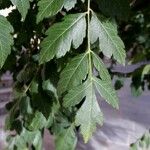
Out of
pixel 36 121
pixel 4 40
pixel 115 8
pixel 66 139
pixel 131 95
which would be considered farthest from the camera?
pixel 131 95

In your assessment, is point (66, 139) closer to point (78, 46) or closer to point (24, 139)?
point (24, 139)

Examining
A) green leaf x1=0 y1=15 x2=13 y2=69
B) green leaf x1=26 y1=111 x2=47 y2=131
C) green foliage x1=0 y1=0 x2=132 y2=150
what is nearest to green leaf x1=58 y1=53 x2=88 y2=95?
green foliage x1=0 y1=0 x2=132 y2=150

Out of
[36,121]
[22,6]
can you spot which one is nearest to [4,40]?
[22,6]

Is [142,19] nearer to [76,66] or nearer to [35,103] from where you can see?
[35,103]

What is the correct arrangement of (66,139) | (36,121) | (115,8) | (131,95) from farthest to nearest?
(131,95)
(66,139)
(36,121)
(115,8)

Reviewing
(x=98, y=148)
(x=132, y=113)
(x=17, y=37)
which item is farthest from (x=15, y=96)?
(x=132, y=113)

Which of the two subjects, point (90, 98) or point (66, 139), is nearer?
point (90, 98)
